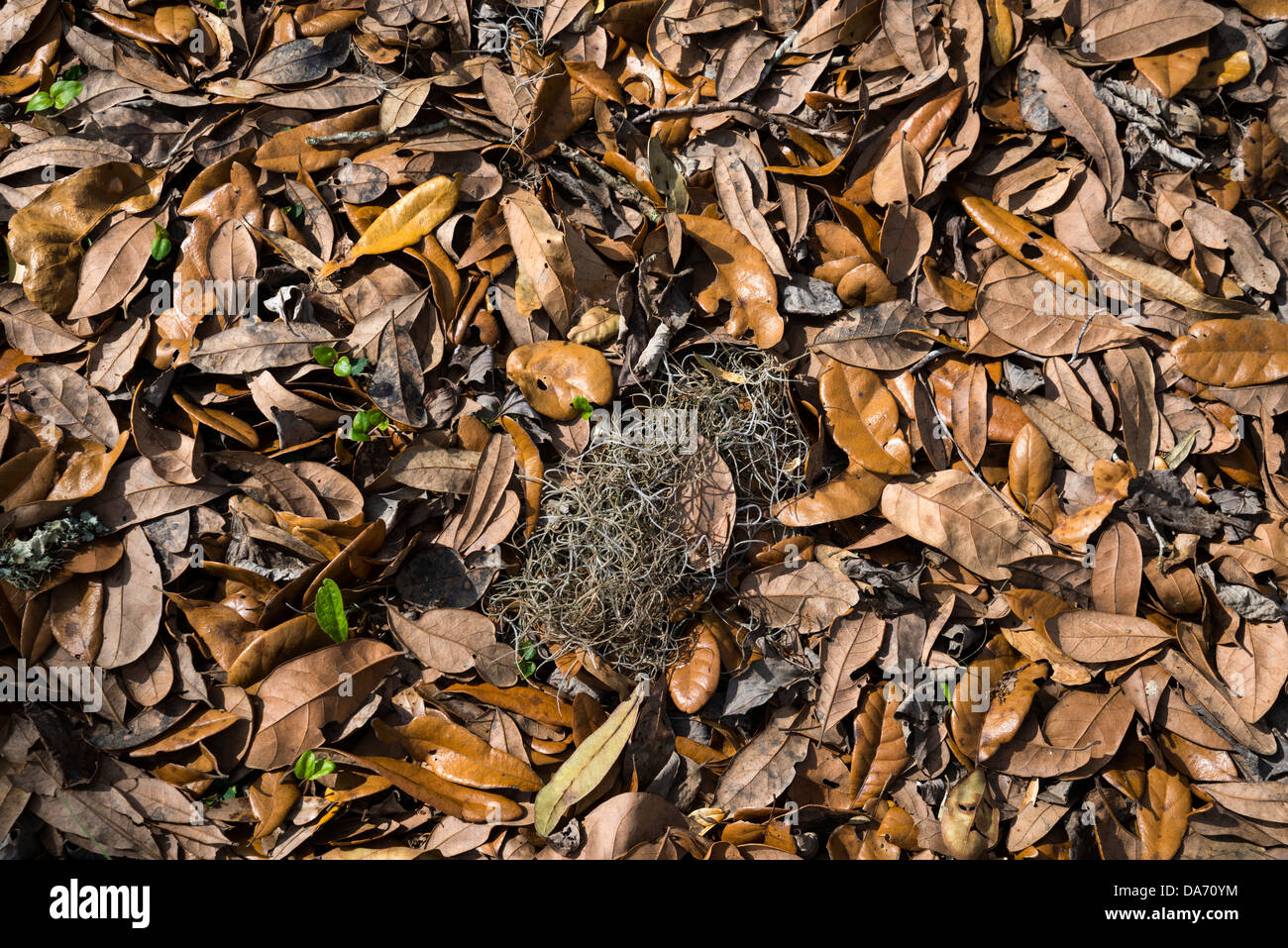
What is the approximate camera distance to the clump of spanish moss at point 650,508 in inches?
82.8

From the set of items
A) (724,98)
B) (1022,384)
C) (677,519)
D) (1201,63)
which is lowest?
(677,519)

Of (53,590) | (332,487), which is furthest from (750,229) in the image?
(53,590)

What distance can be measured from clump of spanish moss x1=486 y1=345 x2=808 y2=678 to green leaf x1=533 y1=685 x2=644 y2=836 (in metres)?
0.14

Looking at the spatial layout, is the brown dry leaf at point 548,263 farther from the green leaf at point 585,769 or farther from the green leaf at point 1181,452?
the green leaf at point 1181,452

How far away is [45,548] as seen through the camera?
6.87ft

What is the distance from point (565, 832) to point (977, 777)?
1.07 meters

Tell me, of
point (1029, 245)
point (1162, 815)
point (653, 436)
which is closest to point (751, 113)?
point (1029, 245)

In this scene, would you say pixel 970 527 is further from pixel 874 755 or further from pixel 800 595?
pixel 874 755

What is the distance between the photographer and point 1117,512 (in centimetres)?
214

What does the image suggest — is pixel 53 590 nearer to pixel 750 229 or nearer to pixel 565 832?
pixel 565 832

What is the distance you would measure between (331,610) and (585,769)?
0.77 m

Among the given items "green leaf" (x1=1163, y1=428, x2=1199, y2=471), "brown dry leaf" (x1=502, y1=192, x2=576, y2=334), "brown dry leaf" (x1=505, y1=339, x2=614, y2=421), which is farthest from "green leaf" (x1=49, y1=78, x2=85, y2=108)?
"green leaf" (x1=1163, y1=428, x2=1199, y2=471)

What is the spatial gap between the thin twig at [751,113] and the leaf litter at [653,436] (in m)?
0.01

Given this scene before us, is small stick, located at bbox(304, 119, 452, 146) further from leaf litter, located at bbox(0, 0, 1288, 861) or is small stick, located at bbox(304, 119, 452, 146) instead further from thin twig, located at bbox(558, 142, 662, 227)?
thin twig, located at bbox(558, 142, 662, 227)
